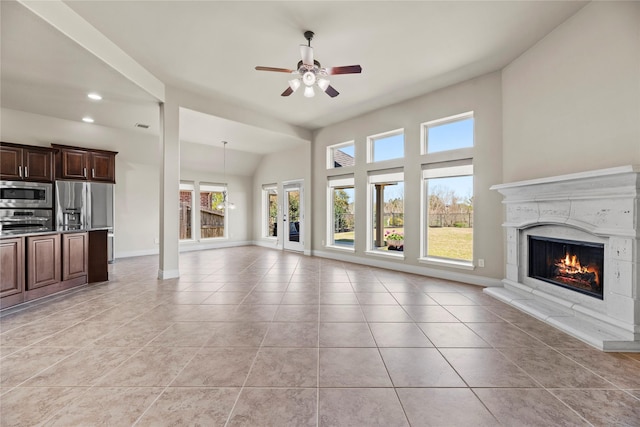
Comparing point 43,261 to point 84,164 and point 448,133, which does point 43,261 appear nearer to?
point 84,164

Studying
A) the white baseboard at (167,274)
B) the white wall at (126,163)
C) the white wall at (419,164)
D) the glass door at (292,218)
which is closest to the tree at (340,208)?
the white wall at (419,164)

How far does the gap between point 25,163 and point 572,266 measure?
8638 mm

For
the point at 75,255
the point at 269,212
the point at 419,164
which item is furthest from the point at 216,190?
the point at 419,164

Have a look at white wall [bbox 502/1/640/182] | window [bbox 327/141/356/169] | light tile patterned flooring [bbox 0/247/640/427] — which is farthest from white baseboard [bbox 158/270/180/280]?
white wall [bbox 502/1/640/182]

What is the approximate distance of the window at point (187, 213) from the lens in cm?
782

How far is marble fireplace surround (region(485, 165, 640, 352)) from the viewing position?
217cm

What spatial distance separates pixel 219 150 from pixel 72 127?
3.09 meters

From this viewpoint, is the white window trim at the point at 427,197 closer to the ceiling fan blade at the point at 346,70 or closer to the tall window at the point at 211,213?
the ceiling fan blade at the point at 346,70

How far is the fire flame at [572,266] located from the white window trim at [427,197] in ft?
3.86

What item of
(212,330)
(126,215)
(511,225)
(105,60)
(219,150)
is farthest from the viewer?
(219,150)

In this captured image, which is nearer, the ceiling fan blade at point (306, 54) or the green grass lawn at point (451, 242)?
the ceiling fan blade at point (306, 54)

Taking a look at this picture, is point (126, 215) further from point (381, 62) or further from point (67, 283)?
point (381, 62)

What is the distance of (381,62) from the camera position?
3.57 metres

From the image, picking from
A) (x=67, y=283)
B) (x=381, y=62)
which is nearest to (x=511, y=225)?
(x=381, y=62)
